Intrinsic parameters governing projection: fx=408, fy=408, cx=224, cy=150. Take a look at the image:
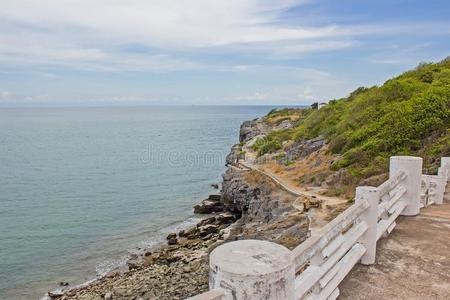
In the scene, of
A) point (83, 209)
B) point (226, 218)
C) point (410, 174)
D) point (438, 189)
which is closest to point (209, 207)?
point (226, 218)

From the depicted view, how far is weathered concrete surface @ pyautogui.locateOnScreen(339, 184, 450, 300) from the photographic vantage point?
5.19m

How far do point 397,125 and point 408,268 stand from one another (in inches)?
810

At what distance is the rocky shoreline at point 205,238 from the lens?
16.7m

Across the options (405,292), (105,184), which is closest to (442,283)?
(405,292)

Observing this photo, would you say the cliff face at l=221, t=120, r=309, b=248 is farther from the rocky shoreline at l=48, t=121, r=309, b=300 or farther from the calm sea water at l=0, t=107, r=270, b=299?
the calm sea water at l=0, t=107, r=270, b=299

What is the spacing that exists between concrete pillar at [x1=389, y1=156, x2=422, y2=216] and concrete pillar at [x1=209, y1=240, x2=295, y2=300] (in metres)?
5.83

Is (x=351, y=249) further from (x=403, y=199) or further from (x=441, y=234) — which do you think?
(x=403, y=199)

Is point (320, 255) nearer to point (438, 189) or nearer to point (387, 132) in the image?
point (438, 189)

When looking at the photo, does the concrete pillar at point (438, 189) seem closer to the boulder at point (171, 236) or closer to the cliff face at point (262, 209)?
the cliff face at point (262, 209)

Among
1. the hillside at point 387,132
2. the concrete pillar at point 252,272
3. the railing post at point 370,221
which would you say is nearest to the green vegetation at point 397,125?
the hillside at point 387,132

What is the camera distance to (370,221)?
6102mm

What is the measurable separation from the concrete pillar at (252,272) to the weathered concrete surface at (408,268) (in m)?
2.34

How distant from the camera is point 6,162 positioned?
59562 mm

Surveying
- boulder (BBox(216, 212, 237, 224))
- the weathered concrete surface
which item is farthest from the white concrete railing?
boulder (BBox(216, 212, 237, 224))
